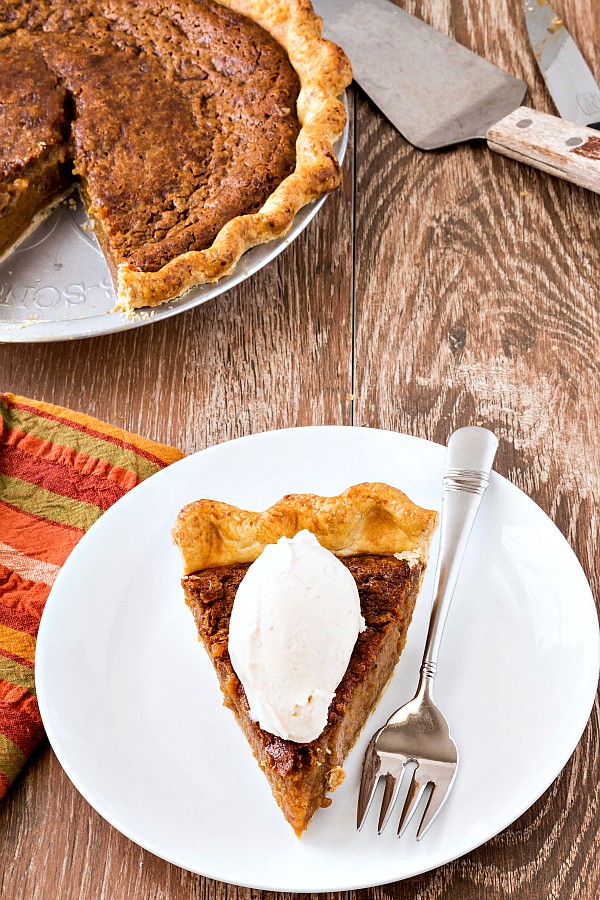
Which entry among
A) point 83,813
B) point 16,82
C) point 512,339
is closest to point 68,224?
point 16,82

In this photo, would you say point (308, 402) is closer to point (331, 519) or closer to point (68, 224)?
point (331, 519)

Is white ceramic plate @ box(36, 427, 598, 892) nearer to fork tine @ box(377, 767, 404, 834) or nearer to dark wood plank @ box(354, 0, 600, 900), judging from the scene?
fork tine @ box(377, 767, 404, 834)

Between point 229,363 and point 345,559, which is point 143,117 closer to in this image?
point 229,363

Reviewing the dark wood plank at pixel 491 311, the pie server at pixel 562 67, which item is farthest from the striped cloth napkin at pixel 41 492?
the pie server at pixel 562 67

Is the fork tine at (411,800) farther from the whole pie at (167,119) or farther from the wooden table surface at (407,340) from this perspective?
the whole pie at (167,119)

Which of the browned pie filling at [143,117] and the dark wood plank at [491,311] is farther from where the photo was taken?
the browned pie filling at [143,117]
